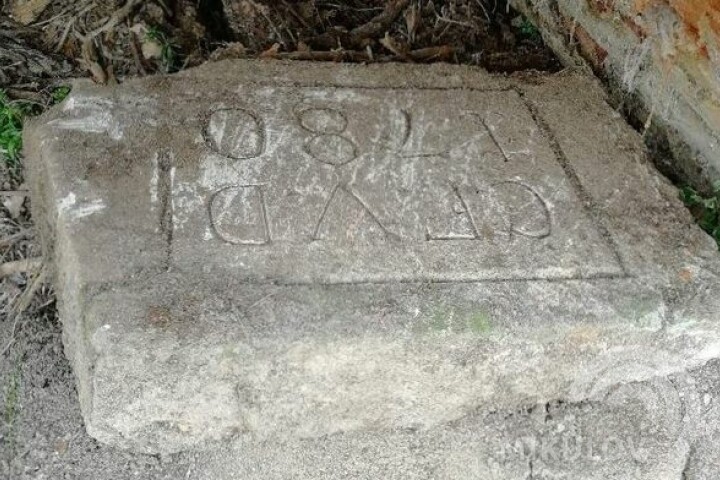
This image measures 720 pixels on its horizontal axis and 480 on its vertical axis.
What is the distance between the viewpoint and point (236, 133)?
7.09ft

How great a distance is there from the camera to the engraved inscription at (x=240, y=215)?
74.9 inches

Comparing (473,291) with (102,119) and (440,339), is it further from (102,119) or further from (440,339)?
(102,119)

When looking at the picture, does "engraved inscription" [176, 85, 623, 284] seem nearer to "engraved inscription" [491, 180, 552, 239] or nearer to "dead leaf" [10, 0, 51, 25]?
"engraved inscription" [491, 180, 552, 239]

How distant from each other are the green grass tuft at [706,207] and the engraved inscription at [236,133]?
118cm

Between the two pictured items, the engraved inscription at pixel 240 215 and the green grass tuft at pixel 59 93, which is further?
the green grass tuft at pixel 59 93

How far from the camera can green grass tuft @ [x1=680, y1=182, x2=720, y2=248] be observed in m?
2.30

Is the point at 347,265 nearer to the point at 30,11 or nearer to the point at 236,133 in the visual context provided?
the point at 236,133

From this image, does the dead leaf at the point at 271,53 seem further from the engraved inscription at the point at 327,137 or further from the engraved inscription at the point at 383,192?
the engraved inscription at the point at 327,137

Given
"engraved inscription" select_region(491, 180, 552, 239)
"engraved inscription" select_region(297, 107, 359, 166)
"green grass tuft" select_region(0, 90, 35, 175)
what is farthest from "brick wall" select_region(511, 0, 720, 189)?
"green grass tuft" select_region(0, 90, 35, 175)

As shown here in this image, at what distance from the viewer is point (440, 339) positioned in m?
1.79

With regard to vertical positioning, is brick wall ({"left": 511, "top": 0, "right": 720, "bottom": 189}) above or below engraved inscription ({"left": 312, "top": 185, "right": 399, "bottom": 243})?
above

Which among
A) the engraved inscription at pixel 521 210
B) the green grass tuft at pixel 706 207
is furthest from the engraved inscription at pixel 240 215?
the green grass tuft at pixel 706 207

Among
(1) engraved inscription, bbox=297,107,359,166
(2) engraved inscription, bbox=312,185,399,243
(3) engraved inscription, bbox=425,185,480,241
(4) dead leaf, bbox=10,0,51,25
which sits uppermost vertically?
(3) engraved inscription, bbox=425,185,480,241

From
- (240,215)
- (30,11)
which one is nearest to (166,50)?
(30,11)
